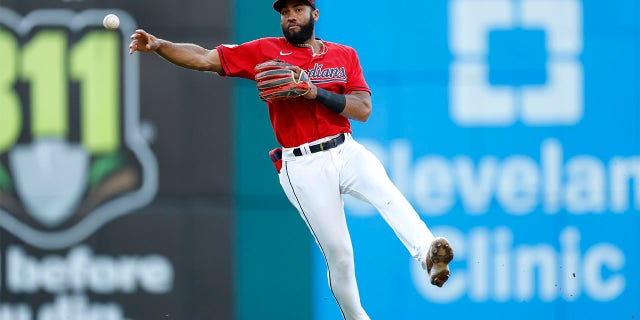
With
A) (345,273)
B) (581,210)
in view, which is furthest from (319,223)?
(581,210)

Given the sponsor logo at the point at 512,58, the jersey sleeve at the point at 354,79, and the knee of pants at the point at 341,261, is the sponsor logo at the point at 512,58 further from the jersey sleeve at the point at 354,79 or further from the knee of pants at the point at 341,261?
the knee of pants at the point at 341,261

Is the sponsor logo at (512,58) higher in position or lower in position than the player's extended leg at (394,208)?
higher

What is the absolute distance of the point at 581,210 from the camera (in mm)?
→ 7020

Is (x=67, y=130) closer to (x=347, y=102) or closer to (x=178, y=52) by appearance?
(x=178, y=52)

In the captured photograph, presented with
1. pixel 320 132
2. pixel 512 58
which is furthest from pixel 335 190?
pixel 512 58

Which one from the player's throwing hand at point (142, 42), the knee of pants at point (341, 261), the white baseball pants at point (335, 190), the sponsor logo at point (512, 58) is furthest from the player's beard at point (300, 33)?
the sponsor logo at point (512, 58)

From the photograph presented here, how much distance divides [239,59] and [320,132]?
0.51 m

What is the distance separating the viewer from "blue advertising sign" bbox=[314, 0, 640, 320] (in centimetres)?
698

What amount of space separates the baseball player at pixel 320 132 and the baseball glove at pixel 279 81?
0.09 feet

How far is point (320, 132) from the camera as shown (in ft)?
17.7

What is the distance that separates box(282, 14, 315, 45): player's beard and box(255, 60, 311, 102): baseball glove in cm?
26

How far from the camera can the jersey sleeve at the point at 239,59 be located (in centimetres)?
543

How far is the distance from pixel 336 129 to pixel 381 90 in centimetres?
154

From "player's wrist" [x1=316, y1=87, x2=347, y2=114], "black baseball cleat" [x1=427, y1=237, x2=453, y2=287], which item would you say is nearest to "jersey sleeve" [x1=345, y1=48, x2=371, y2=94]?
"player's wrist" [x1=316, y1=87, x2=347, y2=114]
